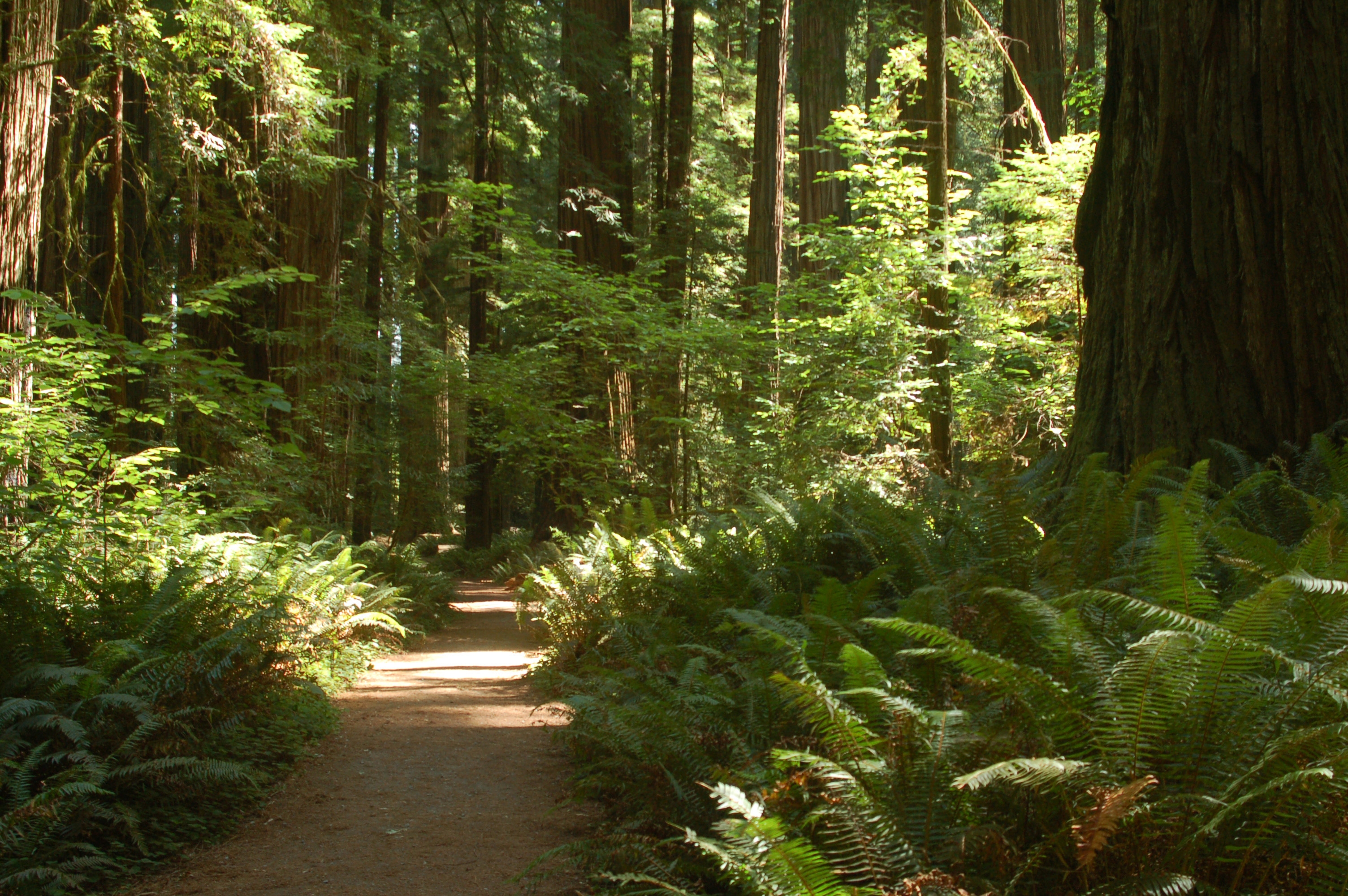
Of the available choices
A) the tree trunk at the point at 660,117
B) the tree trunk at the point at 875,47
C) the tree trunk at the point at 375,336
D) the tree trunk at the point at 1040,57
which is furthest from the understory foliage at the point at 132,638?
the tree trunk at the point at 1040,57

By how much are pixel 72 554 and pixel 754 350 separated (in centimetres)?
759

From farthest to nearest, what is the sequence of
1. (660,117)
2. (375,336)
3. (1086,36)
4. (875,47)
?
1. (875,47)
2. (1086,36)
3. (660,117)
4. (375,336)

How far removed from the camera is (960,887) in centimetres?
205

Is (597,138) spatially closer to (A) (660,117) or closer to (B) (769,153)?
(A) (660,117)

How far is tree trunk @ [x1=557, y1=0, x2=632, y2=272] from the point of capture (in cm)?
1341

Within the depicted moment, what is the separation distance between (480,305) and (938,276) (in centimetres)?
1091

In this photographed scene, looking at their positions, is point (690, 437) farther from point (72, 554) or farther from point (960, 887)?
point (960, 887)

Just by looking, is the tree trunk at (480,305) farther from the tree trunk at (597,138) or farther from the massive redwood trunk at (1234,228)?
the massive redwood trunk at (1234,228)

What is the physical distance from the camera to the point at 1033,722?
7.55 feet

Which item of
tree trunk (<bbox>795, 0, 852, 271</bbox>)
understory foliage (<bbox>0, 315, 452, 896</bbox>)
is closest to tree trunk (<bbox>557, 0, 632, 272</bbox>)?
tree trunk (<bbox>795, 0, 852, 271</bbox>)

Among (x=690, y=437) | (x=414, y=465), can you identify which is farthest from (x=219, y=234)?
(x=414, y=465)

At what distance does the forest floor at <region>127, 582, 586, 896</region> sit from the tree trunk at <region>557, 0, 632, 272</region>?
8.64m

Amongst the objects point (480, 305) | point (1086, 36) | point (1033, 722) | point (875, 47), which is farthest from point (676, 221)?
point (1033, 722)

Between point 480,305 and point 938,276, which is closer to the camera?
point 938,276
